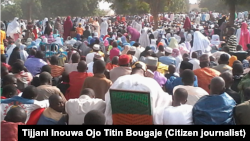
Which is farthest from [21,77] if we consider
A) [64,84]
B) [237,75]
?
[237,75]

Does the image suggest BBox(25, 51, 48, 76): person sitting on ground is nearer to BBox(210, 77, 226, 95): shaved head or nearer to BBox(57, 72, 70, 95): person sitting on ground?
BBox(57, 72, 70, 95): person sitting on ground

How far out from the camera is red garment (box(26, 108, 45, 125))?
418cm

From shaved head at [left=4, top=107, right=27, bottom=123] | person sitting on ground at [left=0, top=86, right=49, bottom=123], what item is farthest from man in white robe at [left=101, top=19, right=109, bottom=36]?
shaved head at [left=4, top=107, right=27, bottom=123]

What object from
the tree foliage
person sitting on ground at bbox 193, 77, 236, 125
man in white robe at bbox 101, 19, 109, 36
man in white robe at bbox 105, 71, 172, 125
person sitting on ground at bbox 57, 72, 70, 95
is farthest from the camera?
the tree foliage

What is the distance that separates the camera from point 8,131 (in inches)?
149

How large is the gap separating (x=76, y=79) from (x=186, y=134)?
108 inches

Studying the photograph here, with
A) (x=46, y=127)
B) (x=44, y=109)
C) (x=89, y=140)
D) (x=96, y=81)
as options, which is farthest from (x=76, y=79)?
(x=89, y=140)

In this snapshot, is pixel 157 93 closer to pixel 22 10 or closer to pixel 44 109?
pixel 44 109

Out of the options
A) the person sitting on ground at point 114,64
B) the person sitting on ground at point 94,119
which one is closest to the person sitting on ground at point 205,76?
the person sitting on ground at point 114,64

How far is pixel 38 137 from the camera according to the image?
358 cm

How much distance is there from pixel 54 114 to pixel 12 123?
48 cm

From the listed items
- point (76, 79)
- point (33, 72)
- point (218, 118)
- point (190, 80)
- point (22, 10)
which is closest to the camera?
point (218, 118)

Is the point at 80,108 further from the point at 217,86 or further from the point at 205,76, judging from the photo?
the point at 205,76

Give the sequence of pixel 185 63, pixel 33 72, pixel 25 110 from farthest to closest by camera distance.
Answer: pixel 33 72 < pixel 185 63 < pixel 25 110
